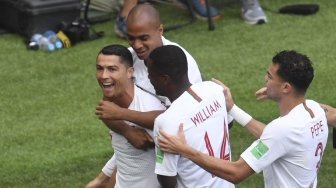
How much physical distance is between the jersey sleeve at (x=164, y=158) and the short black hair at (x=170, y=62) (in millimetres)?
257

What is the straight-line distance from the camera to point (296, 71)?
4762 millimetres

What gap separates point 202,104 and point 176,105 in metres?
0.15

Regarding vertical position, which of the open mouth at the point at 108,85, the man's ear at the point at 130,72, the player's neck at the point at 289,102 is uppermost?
the player's neck at the point at 289,102

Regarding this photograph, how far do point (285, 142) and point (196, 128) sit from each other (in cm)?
46

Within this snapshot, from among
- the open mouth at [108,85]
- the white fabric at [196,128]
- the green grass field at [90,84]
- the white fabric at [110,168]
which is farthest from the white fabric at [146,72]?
the green grass field at [90,84]

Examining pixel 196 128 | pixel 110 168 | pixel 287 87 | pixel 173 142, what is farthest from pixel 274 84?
pixel 110 168

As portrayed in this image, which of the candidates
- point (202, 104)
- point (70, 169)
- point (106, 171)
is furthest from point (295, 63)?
point (70, 169)

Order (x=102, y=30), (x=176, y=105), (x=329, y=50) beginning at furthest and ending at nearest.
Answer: (x=102, y=30) < (x=329, y=50) < (x=176, y=105)

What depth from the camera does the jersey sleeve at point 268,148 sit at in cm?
465

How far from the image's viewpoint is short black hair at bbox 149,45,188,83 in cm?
476

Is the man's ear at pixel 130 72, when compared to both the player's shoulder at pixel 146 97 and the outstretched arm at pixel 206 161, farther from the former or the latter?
the outstretched arm at pixel 206 161

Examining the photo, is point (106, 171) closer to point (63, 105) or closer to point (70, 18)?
point (63, 105)

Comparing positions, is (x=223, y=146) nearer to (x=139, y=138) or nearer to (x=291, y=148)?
(x=291, y=148)

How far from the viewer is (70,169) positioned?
7.54m
